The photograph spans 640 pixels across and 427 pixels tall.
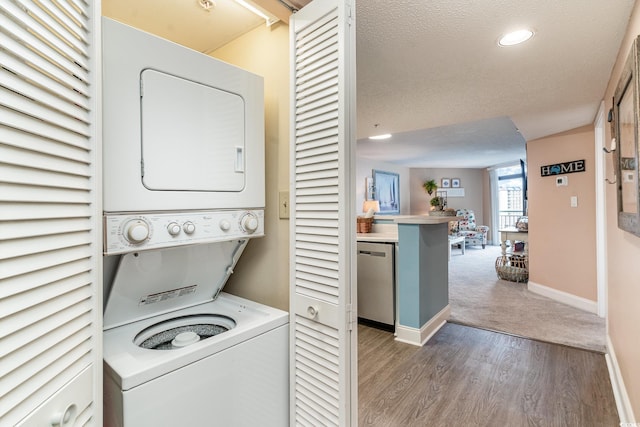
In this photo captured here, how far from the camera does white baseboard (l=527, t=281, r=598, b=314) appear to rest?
344cm

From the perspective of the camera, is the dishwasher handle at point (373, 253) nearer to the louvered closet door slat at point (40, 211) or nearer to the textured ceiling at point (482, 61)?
the textured ceiling at point (482, 61)

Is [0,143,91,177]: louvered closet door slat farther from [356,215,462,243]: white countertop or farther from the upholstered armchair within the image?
the upholstered armchair

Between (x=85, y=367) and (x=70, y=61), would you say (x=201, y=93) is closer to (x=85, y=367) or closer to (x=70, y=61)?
(x=70, y=61)

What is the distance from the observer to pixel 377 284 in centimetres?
297

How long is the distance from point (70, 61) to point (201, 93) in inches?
19.8

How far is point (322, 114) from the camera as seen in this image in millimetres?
1157

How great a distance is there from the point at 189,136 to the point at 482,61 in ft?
6.18

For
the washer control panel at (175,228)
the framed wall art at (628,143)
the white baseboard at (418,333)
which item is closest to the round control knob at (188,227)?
the washer control panel at (175,228)

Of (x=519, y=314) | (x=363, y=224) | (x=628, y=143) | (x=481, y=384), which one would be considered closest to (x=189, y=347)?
(x=481, y=384)

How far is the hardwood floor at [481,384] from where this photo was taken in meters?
1.79

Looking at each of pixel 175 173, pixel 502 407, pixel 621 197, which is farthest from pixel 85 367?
pixel 621 197

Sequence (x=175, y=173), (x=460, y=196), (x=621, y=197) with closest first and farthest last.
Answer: (x=175, y=173)
(x=621, y=197)
(x=460, y=196)

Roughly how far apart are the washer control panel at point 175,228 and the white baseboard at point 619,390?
6.85 feet

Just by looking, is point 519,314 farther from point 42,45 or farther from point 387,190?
point 387,190
